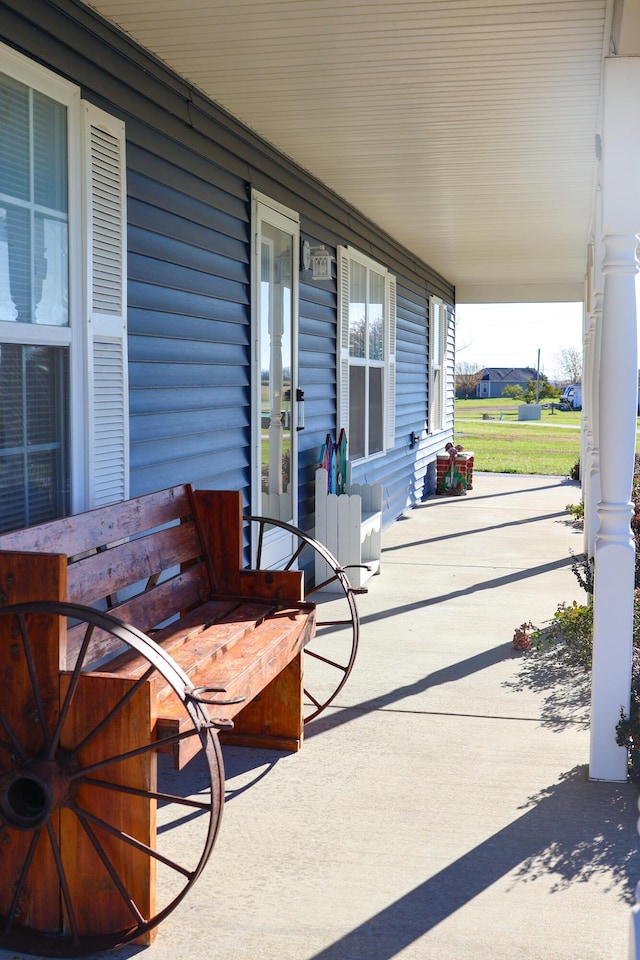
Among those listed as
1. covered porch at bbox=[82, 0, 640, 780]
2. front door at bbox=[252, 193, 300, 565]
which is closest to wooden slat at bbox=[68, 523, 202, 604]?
covered porch at bbox=[82, 0, 640, 780]

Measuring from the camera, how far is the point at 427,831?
10.3ft

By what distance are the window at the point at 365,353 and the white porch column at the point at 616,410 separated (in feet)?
13.8

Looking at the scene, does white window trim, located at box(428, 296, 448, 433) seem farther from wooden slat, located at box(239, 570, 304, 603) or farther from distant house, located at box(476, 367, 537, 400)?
distant house, located at box(476, 367, 537, 400)

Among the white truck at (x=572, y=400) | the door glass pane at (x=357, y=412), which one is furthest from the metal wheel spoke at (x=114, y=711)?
the white truck at (x=572, y=400)

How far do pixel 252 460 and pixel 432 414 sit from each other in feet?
27.3

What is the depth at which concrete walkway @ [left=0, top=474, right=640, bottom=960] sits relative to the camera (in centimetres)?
255

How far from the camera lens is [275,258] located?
20.2 ft

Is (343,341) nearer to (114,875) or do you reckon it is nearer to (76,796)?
(76,796)

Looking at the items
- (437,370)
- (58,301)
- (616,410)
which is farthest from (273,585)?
Result: (437,370)

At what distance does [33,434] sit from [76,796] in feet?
4.34

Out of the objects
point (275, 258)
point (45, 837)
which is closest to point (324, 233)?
point (275, 258)

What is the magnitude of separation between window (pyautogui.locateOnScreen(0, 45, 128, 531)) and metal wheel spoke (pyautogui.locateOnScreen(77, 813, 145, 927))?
1100 millimetres

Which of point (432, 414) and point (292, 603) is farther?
point (432, 414)

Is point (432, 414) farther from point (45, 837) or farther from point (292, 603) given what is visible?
point (45, 837)
